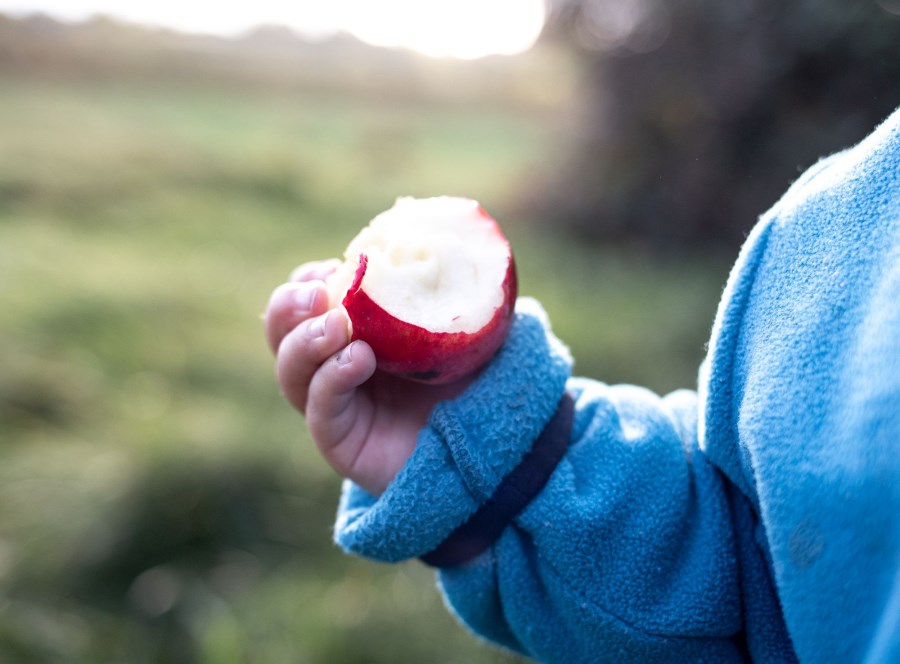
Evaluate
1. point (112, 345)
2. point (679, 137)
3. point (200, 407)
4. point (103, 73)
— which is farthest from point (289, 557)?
point (103, 73)

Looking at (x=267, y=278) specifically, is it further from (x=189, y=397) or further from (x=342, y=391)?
(x=342, y=391)

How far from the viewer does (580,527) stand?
673 millimetres

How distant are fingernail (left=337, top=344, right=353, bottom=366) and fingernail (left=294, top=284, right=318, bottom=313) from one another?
0.29 feet

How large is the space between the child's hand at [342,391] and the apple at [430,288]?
32 millimetres

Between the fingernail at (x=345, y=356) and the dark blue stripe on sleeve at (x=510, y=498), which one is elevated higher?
the fingernail at (x=345, y=356)

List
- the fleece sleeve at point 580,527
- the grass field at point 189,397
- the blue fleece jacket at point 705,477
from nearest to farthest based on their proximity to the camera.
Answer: the blue fleece jacket at point 705,477
the fleece sleeve at point 580,527
the grass field at point 189,397

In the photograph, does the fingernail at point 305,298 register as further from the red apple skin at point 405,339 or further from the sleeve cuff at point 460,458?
the sleeve cuff at point 460,458

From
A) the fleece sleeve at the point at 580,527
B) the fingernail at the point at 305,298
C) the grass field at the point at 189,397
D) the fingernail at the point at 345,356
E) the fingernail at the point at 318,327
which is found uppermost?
the fingernail at the point at 305,298

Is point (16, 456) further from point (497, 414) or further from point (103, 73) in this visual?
point (103, 73)

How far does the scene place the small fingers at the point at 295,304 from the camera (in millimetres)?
754

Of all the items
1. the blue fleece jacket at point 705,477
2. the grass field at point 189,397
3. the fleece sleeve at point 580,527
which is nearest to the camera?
the blue fleece jacket at point 705,477

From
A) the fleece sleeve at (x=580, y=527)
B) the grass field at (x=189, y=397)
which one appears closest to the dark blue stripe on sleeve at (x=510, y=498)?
the fleece sleeve at (x=580, y=527)

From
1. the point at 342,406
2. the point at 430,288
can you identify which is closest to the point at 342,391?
the point at 342,406

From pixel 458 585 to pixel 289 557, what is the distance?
37.5 inches
